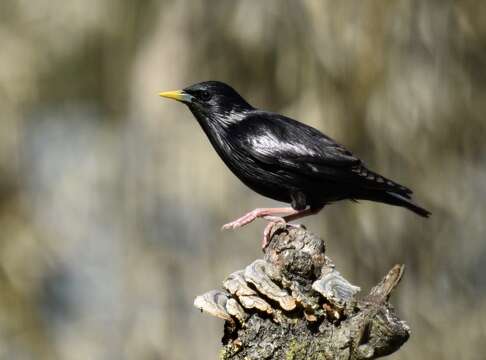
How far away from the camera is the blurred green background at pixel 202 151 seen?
926 centimetres

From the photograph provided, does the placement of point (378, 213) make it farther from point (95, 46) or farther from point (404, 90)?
point (95, 46)

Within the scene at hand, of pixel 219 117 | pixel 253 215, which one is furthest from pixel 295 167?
pixel 219 117

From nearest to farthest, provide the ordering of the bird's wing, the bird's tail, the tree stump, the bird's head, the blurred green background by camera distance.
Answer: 1. the tree stump
2. the bird's wing
3. the bird's tail
4. the bird's head
5. the blurred green background

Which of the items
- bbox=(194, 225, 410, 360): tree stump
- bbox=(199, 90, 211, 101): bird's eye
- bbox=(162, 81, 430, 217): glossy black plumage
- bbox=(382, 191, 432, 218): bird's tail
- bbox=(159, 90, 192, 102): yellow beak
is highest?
bbox=(199, 90, 211, 101): bird's eye

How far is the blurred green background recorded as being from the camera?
9.26 m

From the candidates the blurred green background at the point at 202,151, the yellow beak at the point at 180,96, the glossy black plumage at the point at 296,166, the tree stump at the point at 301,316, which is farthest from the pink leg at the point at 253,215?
the blurred green background at the point at 202,151

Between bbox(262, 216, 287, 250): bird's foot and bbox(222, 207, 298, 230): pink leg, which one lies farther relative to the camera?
bbox(222, 207, 298, 230): pink leg

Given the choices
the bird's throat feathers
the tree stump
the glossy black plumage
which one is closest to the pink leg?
the glossy black plumage

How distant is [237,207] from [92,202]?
4.95 ft

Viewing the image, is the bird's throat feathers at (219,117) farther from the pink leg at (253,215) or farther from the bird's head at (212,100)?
the pink leg at (253,215)

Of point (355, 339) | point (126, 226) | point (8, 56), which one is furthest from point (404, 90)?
point (355, 339)

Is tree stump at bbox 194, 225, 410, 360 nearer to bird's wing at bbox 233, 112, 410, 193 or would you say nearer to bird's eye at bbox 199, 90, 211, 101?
bird's wing at bbox 233, 112, 410, 193

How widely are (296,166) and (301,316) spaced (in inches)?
64.2

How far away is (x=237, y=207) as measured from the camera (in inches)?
373
